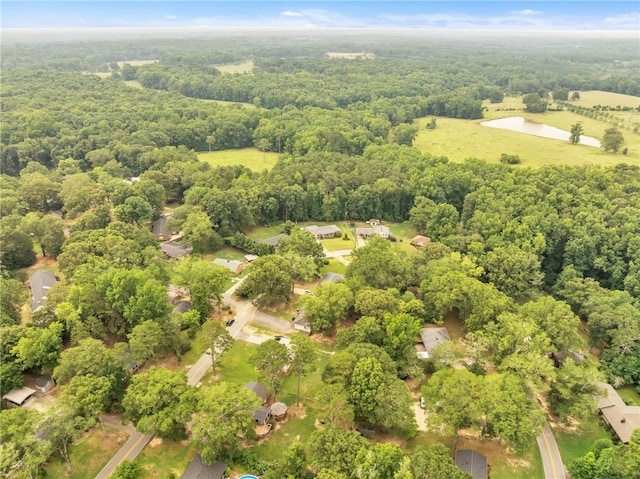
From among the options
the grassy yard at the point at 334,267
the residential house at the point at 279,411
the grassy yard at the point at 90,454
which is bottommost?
the grassy yard at the point at 90,454

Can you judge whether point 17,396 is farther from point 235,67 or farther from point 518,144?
point 235,67

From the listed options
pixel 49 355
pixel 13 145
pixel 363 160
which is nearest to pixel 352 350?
pixel 49 355

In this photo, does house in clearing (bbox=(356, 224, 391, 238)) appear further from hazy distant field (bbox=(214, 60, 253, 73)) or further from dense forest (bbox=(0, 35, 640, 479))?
hazy distant field (bbox=(214, 60, 253, 73))

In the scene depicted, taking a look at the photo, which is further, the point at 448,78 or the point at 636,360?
the point at 448,78

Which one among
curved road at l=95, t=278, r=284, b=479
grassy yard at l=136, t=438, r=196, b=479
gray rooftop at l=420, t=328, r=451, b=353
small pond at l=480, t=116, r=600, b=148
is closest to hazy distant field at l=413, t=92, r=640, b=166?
small pond at l=480, t=116, r=600, b=148

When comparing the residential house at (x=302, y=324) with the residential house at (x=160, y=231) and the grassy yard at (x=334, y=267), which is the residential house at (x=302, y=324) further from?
the residential house at (x=160, y=231)

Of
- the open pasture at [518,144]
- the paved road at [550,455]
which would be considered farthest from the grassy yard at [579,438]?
the open pasture at [518,144]

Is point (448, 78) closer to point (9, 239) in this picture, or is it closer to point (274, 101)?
point (274, 101)
